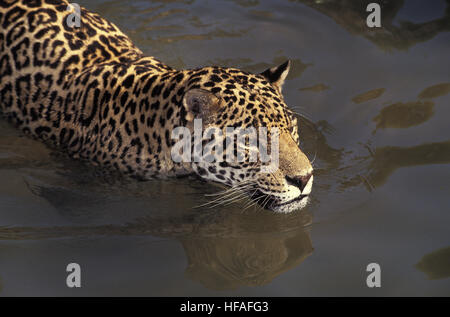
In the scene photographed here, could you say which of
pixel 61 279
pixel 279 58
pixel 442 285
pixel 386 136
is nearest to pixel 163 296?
pixel 61 279

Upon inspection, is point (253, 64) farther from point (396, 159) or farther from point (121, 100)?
point (121, 100)

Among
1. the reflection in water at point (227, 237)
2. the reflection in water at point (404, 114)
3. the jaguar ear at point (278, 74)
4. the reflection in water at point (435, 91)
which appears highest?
the reflection in water at point (435, 91)

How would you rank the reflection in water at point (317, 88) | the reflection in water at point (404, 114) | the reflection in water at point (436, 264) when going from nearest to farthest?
the reflection in water at point (436, 264) < the reflection in water at point (404, 114) < the reflection in water at point (317, 88)

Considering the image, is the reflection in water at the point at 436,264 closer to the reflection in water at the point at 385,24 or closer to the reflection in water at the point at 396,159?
the reflection in water at the point at 396,159

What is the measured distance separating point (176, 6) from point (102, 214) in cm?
515

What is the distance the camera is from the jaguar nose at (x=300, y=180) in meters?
5.75

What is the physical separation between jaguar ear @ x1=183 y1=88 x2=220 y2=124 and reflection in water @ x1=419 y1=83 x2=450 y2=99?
12.3ft

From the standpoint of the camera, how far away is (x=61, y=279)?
573 cm

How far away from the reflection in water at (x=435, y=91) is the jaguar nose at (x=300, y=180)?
3447mm

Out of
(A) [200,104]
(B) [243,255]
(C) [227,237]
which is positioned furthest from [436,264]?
(A) [200,104]

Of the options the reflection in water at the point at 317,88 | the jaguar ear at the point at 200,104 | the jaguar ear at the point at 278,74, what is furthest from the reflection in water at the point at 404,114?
the jaguar ear at the point at 200,104

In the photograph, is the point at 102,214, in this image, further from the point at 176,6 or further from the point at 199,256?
the point at 176,6

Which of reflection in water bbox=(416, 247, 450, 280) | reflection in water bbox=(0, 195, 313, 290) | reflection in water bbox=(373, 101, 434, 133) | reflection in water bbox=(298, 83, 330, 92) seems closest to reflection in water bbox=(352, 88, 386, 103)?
reflection in water bbox=(373, 101, 434, 133)
